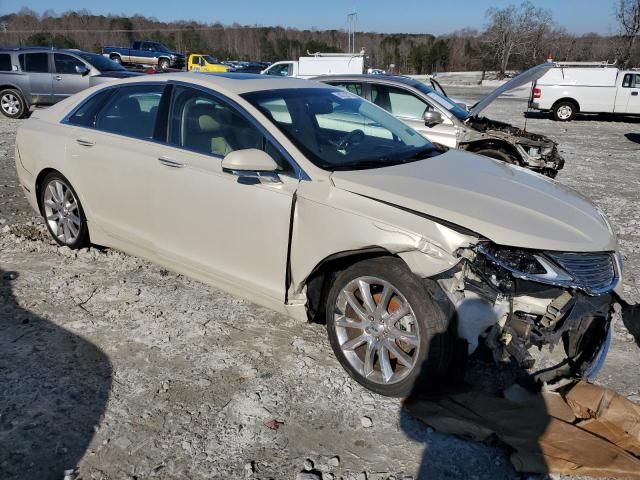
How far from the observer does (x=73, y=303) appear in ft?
13.8

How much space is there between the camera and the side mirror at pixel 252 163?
325cm

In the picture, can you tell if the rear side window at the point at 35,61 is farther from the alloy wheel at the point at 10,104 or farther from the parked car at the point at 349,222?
the parked car at the point at 349,222

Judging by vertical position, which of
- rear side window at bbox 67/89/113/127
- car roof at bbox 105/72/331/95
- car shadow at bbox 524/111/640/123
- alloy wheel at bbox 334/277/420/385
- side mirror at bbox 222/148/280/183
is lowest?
alloy wheel at bbox 334/277/420/385

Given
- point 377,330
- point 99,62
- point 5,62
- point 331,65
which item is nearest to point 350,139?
point 377,330

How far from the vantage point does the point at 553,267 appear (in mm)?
2777

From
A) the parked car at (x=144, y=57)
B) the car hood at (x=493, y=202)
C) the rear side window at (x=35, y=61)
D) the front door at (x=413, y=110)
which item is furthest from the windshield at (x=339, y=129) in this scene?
the parked car at (x=144, y=57)

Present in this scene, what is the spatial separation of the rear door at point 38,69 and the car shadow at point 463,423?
14.9m

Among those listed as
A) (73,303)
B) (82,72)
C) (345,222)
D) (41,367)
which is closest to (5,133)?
(82,72)

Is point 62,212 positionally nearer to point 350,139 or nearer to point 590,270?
point 350,139

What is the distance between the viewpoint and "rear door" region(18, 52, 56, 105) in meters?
14.5

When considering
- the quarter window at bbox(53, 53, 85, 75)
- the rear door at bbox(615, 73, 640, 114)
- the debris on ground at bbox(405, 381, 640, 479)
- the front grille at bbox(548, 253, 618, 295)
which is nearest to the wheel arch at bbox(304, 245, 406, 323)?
the debris on ground at bbox(405, 381, 640, 479)

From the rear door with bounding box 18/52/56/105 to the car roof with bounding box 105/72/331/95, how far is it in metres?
12.0

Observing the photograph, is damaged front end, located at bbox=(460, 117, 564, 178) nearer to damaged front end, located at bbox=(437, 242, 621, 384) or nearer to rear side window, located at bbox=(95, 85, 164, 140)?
rear side window, located at bbox=(95, 85, 164, 140)

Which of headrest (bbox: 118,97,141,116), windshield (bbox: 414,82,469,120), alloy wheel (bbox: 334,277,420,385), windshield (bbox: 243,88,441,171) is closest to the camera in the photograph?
alloy wheel (bbox: 334,277,420,385)
